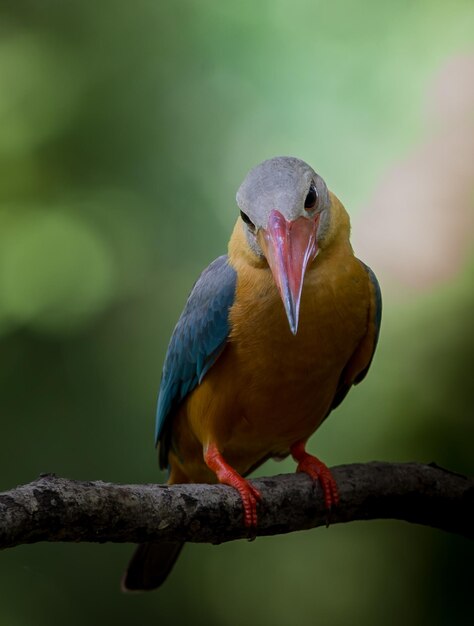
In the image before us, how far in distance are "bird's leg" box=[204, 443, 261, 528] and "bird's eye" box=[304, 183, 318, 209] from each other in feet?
1.89

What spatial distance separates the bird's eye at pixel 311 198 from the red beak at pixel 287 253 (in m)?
0.04

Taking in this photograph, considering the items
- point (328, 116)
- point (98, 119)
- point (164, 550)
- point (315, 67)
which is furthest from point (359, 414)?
point (98, 119)

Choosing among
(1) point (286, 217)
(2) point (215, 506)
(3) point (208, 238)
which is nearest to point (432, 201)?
(3) point (208, 238)

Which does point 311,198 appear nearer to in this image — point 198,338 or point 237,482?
point 198,338

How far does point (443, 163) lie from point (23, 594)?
67.4 inches

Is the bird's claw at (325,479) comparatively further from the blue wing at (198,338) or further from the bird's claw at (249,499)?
the blue wing at (198,338)

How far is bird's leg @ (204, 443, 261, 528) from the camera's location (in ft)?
5.78

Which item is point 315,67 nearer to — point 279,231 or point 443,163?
point 443,163

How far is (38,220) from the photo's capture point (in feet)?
8.96

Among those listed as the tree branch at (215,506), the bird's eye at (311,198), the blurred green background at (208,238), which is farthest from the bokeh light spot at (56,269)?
the bird's eye at (311,198)

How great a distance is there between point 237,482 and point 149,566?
0.50m

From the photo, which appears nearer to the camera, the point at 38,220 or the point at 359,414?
the point at 359,414

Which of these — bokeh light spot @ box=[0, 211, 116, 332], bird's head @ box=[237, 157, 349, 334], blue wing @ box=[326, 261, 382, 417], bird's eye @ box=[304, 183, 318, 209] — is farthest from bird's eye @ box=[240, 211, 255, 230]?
bokeh light spot @ box=[0, 211, 116, 332]

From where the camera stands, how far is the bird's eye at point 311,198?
1658mm
